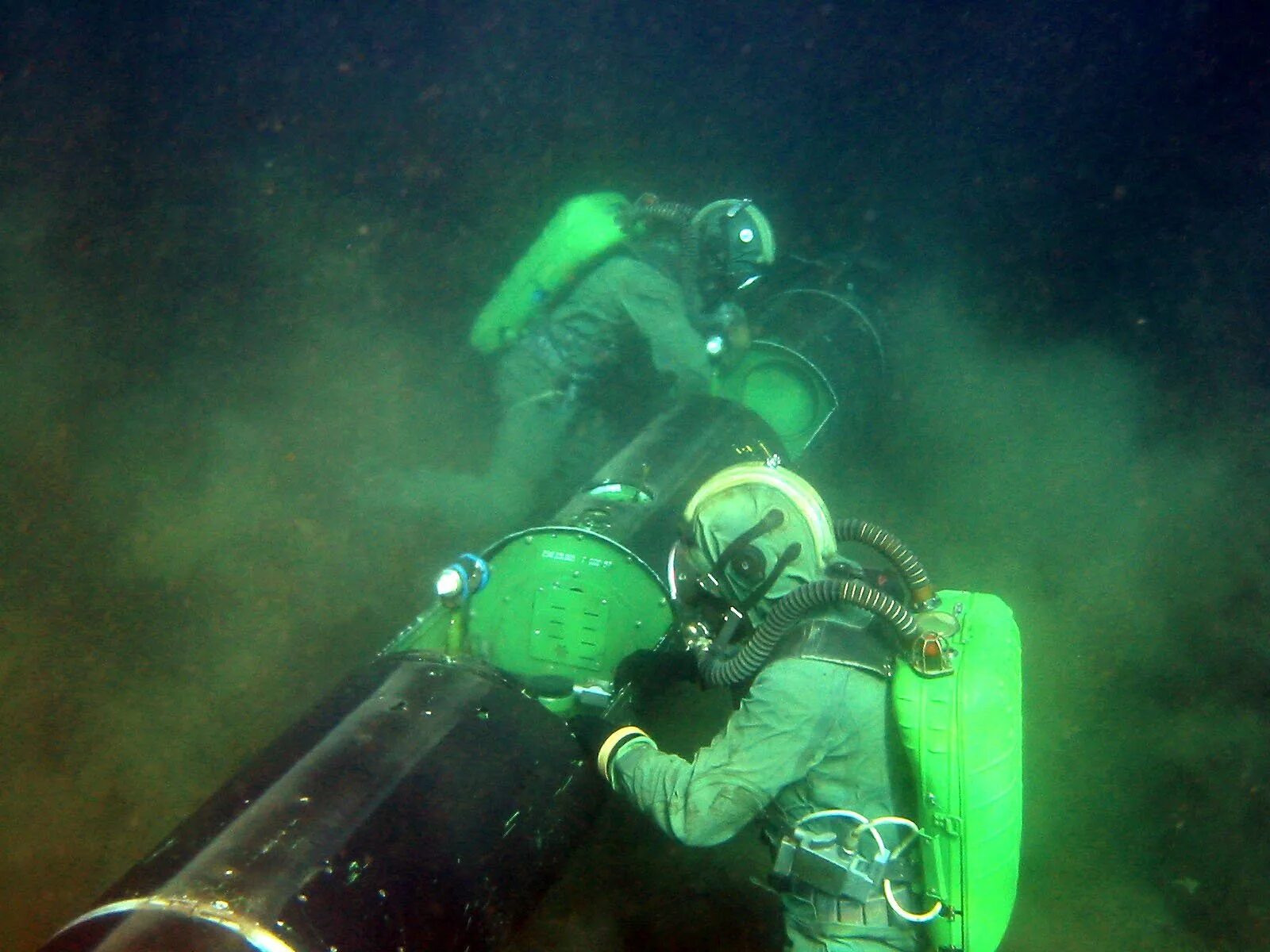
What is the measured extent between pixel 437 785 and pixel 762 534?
1.31 meters

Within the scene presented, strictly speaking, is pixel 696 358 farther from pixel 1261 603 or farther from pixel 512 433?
pixel 1261 603

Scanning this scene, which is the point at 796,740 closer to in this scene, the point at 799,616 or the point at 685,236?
the point at 799,616

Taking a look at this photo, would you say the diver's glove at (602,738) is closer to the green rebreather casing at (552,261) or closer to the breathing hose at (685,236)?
the breathing hose at (685,236)

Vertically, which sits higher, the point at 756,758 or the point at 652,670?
the point at 652,670

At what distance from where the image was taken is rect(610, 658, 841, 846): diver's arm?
2.37 m

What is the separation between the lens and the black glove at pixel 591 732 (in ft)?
9.04

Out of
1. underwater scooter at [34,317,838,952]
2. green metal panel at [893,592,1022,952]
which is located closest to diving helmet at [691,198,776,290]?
→ underwater scooter at [34,317,838,952]

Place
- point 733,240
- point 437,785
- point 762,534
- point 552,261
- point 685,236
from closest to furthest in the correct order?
point 437,785 < point 762,534 < point 733,240 < point 685,236 < point 552,261

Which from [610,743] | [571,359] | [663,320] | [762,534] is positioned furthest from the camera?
[571,359]

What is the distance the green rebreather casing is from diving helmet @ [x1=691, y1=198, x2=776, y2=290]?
0.67 metres

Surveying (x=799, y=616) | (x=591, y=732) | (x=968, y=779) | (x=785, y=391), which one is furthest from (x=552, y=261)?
(x=968, y=779)

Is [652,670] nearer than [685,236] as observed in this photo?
Yes

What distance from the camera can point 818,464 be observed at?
7375 mm

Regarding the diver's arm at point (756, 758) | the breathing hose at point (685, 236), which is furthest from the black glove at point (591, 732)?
the breathing hose at point (685, 236)
